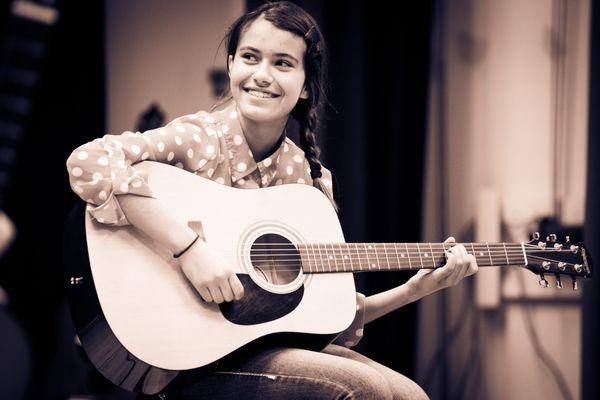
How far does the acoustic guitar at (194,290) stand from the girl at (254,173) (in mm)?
36

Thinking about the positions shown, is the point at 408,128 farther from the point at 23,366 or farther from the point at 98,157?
the point at 23,366

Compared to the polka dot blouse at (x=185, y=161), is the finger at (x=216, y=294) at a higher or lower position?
lower

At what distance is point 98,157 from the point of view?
128 cm

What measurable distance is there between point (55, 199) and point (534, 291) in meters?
1.95

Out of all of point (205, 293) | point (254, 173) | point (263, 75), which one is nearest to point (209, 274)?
point (205, 293)

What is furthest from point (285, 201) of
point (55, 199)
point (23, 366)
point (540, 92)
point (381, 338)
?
point (540, 92)

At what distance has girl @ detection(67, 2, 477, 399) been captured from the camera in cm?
127

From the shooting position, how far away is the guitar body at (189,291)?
1244 mm

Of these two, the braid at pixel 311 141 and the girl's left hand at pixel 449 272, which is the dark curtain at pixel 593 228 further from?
the braid at pixel 311 141

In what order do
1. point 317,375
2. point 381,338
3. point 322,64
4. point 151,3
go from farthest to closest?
point 151,3 → point 381,338 → point 322,64 → point 317,375

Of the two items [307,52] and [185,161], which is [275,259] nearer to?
[185,161]

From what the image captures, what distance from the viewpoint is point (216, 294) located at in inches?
51.1

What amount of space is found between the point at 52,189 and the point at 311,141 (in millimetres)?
1369

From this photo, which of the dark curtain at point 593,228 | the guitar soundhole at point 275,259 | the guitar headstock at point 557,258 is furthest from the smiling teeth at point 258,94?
the dark curtain at point 593,228
